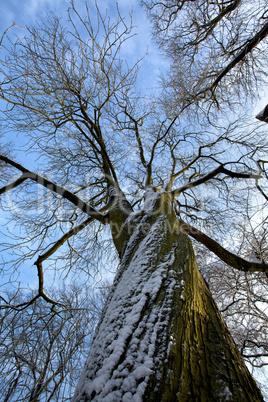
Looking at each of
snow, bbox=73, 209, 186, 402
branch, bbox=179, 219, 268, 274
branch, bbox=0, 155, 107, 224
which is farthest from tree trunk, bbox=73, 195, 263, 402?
branch, bbox=0, 155, 107, 224

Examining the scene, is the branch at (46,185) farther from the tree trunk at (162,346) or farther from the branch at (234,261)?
the branch at (234,261)

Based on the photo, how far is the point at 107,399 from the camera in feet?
2.35

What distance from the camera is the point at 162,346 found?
87cm

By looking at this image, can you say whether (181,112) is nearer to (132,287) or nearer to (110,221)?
(110,221)

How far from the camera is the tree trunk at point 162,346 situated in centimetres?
76

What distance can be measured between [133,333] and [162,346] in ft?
0.49

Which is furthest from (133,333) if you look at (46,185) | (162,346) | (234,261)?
(46,185)

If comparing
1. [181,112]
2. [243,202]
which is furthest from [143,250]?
[181,112]

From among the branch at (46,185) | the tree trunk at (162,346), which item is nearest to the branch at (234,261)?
the tree trunk at (162,346)

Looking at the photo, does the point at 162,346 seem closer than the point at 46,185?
Yes

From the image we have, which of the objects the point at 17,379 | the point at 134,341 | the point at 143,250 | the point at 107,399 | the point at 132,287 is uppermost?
the point at 143,250

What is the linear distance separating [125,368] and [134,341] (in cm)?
11

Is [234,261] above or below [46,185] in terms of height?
below

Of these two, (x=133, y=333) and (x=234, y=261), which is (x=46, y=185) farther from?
(x=234, y=261)
